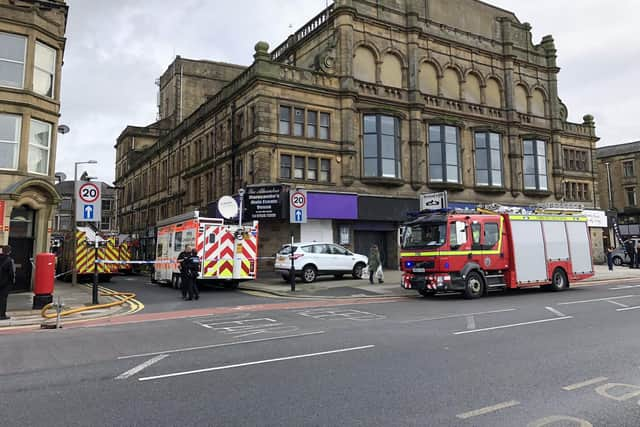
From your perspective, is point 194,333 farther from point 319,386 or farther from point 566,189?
point 566,189

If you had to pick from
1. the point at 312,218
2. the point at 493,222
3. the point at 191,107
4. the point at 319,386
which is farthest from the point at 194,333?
the point at 191,107

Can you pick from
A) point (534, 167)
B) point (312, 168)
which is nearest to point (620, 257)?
point (534, 167)

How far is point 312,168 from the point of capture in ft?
86.7

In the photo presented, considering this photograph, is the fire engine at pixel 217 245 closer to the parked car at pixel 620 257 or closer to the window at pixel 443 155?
the window at pixel 443 155

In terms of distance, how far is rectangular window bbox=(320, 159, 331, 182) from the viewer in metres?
26.6

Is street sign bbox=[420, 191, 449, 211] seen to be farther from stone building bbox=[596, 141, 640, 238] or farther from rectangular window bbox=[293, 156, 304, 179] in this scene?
stone building bbox=[596, 141, 640, 238]

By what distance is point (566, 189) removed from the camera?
3769 cm

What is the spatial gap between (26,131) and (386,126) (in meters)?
19.0

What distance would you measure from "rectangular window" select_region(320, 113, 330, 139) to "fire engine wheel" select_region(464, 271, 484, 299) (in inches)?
550

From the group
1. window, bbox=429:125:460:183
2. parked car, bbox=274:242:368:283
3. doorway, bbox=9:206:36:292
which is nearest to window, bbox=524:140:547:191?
window, bbox=429:125:460:183

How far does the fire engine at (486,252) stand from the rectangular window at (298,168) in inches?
423

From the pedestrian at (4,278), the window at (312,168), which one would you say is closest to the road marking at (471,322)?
the pedestrian at (4,278)

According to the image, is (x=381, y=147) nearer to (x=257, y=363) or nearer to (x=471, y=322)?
(x=471, y=322)

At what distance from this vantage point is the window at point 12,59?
16359 millimetres
